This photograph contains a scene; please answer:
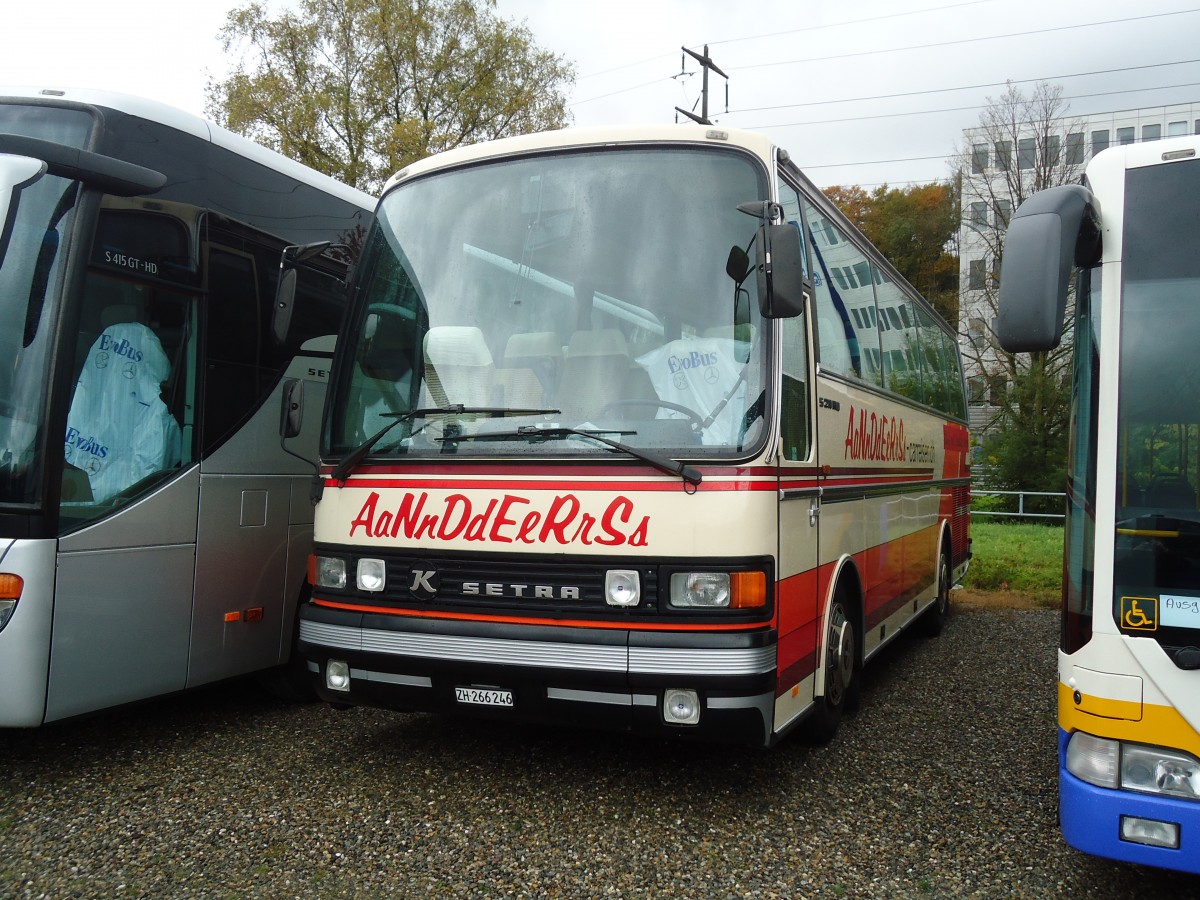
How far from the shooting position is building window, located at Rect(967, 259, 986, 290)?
32834 millimetres

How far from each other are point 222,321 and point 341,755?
2.50m

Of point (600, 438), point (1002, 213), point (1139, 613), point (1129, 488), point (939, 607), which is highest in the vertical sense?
point (1002, 213)

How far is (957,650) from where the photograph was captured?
920 centimetres

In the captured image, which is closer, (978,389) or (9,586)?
(9,586)

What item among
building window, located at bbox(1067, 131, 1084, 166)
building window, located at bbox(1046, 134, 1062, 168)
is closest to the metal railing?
building window, located at bbox(1046, 134, 1062, 168)

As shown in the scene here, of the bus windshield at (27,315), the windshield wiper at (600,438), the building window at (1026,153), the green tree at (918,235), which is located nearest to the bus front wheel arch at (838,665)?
the windshield wiper at (600,438)

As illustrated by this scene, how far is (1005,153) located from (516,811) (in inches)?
1273

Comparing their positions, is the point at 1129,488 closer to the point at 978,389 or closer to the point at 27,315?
the point at 27,315

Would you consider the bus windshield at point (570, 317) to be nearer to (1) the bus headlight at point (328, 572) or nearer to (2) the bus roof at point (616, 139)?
(2) the bus roof at point (616, 139)

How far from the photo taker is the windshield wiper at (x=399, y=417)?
15.3 feet

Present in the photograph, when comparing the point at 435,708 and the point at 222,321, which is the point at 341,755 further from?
the point at 222,321

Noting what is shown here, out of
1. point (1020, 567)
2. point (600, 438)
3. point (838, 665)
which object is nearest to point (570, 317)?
point (600, 438)

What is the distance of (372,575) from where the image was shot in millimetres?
4805

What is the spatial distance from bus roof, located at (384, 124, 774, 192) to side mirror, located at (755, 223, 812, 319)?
593mm
